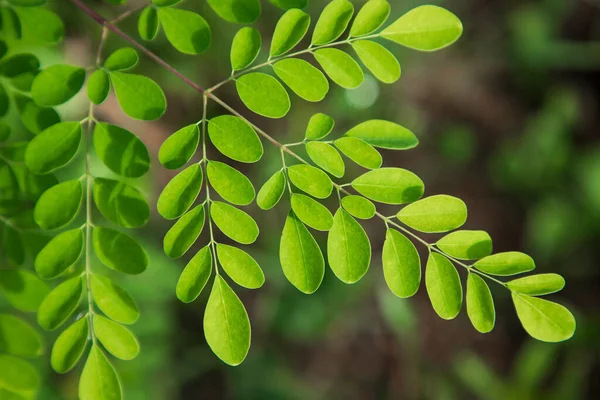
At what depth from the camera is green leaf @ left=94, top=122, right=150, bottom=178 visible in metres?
0.95

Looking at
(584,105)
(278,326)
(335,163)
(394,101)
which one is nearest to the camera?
(335,163)

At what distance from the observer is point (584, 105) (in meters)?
3.06

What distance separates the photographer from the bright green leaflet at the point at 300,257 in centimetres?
92

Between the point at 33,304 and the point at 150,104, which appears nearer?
the point at 150,104

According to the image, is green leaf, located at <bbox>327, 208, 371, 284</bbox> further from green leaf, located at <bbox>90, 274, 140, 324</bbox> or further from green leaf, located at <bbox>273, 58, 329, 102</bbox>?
green leaf, located at <bbox>90, 274, 140, 324</bbox>

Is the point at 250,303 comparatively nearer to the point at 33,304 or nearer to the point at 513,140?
the point at 513,140

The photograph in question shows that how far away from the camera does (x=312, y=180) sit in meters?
0.92

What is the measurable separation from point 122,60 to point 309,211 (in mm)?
388

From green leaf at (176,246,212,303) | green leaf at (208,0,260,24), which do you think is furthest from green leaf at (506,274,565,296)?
green leaf at (208,0,260,24)

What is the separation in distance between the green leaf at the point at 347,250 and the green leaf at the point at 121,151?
1.05 ft

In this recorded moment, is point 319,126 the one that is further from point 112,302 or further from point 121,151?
point 112,302

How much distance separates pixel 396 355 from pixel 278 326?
657 mm

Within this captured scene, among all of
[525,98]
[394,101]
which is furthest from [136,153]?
[525,98]

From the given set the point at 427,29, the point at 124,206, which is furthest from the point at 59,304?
the point at 427,29
